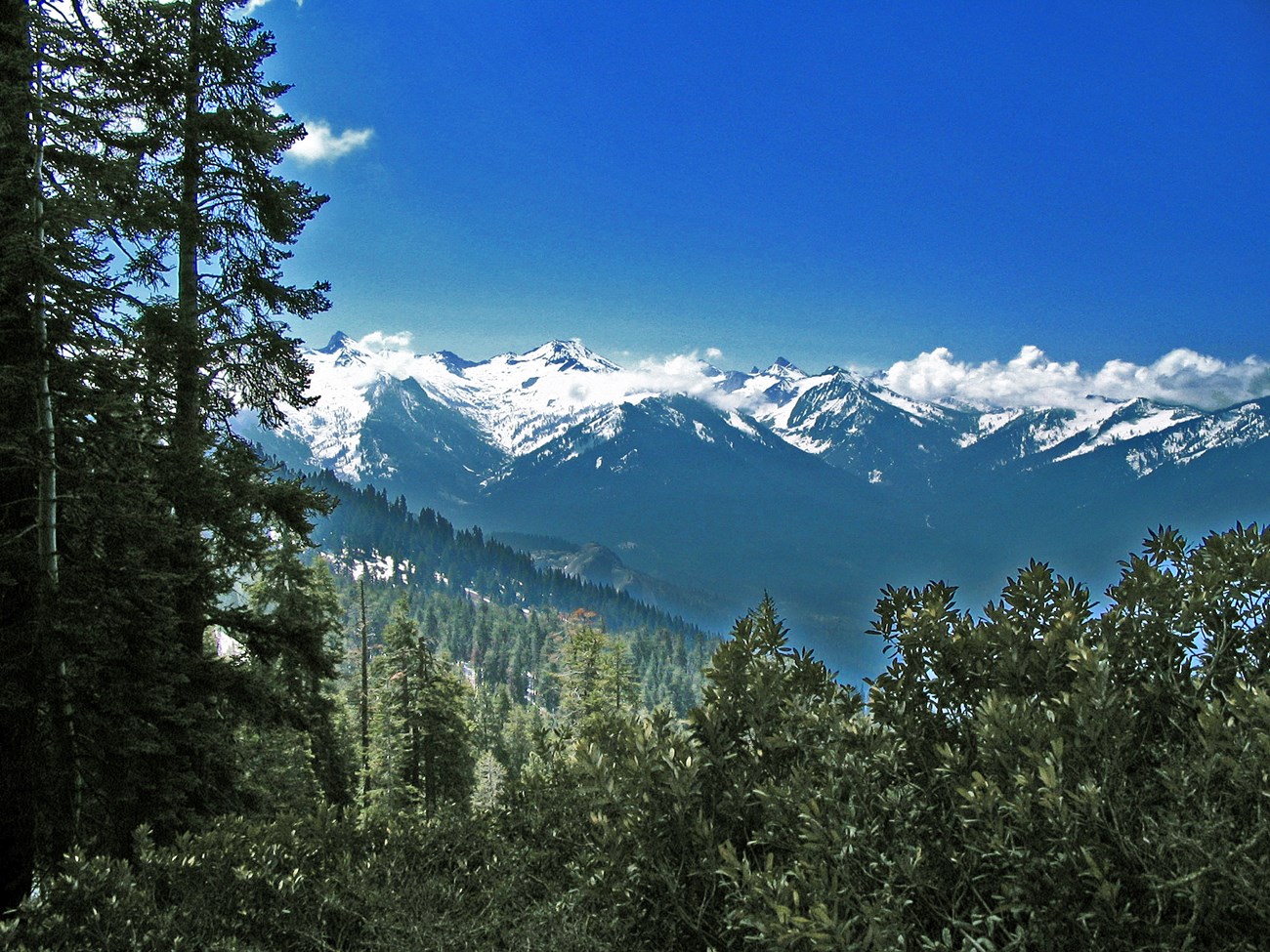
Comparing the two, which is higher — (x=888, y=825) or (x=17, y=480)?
(x=17, y=480)

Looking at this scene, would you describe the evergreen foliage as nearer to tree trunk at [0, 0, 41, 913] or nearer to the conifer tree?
tree trunk at [0, 0, 41, 913]

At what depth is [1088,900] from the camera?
3.30m

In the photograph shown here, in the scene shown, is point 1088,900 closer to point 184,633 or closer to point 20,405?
point 20,405

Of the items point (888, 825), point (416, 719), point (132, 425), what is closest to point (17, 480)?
point (132, 425)

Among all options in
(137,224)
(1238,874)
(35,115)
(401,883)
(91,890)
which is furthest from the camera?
(137,224)

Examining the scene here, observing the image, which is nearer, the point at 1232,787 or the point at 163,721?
the point at 1232,787

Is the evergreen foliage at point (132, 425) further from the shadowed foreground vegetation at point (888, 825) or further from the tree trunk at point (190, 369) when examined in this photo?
the shadowed foreground vegetation at point (888, 825)

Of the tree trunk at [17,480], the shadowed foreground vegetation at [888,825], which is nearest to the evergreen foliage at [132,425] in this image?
the tree trunk at [17,480]

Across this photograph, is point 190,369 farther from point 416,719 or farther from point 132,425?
point 416,719

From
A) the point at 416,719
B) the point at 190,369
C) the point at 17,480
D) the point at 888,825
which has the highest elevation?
the point at 190,369

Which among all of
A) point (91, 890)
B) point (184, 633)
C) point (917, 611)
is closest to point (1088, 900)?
point (917, 611)

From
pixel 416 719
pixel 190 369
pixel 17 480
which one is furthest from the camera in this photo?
pixel 416 719

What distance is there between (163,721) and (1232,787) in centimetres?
1055

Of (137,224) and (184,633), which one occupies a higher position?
(137,224)
